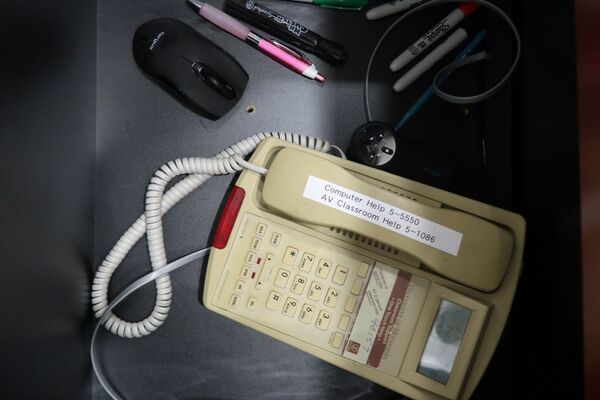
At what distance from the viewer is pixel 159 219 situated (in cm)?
65

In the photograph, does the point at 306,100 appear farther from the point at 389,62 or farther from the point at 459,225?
the point at 459,225

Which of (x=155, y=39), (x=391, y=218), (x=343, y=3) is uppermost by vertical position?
(x=343, y=3)

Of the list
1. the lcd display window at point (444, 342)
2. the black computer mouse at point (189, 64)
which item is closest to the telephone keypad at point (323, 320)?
the lcd display window at point (444, 342)

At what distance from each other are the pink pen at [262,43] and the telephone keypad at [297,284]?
0.64 feet

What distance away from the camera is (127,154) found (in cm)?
68

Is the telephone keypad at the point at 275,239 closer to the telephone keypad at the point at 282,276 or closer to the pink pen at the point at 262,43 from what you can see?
the telephone keypad at the point at 282,276

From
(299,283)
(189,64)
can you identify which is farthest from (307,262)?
(189,64)

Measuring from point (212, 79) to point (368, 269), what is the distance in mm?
280

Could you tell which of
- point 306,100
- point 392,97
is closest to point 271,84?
point 306,100

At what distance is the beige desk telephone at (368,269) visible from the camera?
1.83ft

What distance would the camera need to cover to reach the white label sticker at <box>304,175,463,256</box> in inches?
21.9

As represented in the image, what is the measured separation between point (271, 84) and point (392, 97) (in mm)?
149

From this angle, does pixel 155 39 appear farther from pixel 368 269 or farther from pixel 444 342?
pixel 444 342

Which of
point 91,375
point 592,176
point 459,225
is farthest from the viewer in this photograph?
point 91,375
